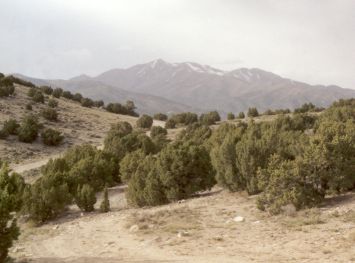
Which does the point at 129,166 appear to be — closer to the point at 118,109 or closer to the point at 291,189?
the point at 291,189

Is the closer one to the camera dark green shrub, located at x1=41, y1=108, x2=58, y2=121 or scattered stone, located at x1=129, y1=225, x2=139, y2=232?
scattered stone, located at x1=129, y1=225, x2=139, y2=232

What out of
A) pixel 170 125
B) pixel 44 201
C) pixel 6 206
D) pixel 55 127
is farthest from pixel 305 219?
pixel 170 125

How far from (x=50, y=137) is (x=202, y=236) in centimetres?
3308

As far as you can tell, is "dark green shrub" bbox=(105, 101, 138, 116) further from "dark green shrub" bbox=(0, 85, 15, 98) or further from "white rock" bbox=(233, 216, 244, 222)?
"white rock" bbox=(233, 216, 244, 222)

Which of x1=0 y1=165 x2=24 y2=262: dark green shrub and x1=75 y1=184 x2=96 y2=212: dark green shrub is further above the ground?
x1=0 y1=165 x2=24 y2=262: dark green shrub

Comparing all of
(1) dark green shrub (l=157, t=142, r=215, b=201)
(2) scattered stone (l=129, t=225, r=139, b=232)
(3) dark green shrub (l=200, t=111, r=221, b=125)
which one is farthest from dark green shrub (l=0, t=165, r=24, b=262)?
(3) dark green shrub (l=200, t=111, r=221, b=125)

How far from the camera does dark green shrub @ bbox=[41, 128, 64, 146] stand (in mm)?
43969

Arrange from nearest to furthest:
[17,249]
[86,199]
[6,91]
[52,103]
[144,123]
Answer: [17,249] → [86,199] → [6,91] → [52,103] → [144,123]

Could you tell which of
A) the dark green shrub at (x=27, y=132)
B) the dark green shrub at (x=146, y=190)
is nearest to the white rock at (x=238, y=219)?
the dark green shrub at (x=146, y=190)

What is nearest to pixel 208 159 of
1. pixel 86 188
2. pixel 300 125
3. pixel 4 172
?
pixel 86 188

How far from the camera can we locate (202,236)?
45.9ft

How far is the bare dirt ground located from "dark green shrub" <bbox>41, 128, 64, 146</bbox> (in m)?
25.5

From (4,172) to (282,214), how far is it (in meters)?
9.73

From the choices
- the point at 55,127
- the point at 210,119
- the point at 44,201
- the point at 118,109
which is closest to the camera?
the point at 44,201
